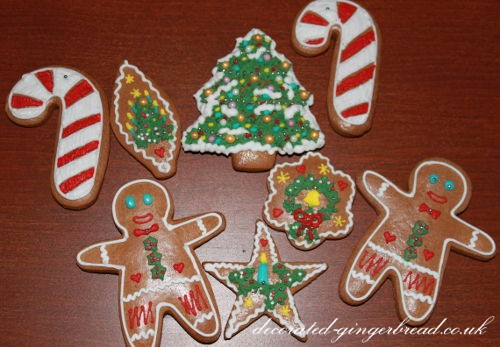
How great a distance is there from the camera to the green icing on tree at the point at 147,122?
197cm

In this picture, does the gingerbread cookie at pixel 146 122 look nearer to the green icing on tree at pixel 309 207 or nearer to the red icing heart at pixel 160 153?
the red icing heart at pixel 160 153

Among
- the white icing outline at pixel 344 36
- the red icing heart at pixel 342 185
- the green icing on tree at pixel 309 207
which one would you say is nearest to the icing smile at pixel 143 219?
the green icing on tree at pixel 309 207

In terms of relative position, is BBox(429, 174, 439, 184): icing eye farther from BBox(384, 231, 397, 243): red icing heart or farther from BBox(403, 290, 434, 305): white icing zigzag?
BBox(403, 290, 434, 305): white icing zigzag

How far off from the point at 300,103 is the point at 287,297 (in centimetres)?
72

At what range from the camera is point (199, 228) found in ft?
6.13

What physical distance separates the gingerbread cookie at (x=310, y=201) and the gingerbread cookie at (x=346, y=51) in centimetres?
20

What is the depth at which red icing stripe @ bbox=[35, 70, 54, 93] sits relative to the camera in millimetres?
2016

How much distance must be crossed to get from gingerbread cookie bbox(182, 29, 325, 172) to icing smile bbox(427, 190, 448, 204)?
440mm

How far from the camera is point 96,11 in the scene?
86.4 inches

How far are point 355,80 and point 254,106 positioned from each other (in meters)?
Result: 0.42

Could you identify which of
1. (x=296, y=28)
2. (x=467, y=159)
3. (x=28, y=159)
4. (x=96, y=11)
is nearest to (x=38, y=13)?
(x=96, y=11)

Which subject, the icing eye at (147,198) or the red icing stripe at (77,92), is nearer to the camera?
the icing eye at (147,198)

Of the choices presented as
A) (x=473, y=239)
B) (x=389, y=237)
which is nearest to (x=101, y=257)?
(x=389, y=237)

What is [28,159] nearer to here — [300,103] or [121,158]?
[121,158]
